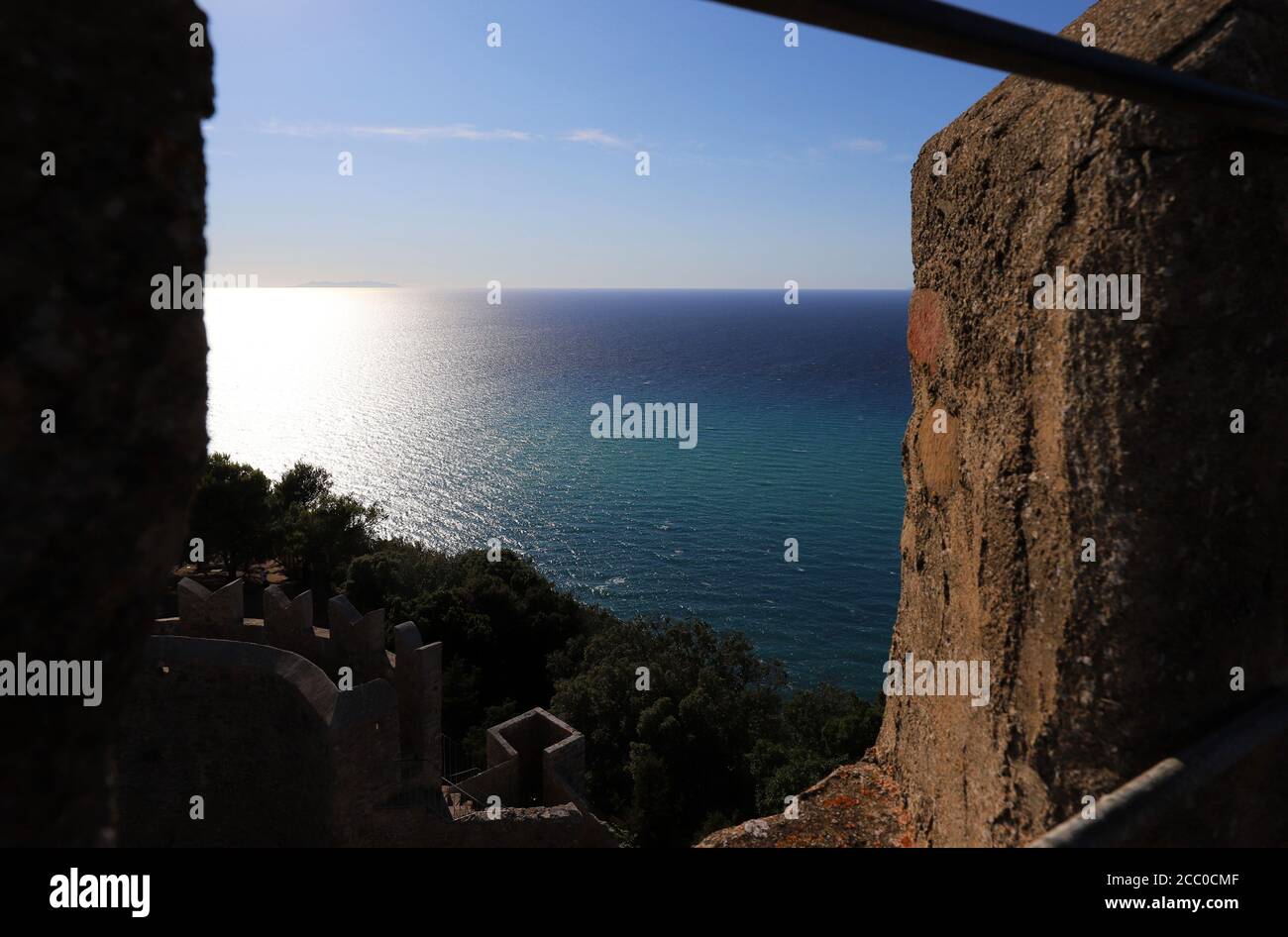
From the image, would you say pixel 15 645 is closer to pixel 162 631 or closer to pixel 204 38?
pixel 204 38

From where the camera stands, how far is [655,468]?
3359 inches

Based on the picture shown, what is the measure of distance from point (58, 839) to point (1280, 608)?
11.8 ft

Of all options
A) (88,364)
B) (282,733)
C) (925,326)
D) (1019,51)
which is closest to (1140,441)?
(1019,51)

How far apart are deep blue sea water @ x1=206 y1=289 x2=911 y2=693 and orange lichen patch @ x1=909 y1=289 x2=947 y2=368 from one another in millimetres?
23383

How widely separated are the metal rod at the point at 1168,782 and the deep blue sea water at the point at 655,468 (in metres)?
25.1

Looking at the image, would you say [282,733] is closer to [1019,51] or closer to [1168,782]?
[1168,782]

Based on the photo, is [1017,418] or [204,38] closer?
[204,38]

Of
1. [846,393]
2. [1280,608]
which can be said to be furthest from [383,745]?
[846,393]

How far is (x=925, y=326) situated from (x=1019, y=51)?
7.69 ft

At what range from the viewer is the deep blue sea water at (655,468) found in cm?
5234

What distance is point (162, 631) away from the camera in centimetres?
1252

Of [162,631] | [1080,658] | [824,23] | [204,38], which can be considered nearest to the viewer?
[204,38]

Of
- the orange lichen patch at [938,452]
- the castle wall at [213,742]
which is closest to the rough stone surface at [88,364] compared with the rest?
the orange lichen patch at [938,452]

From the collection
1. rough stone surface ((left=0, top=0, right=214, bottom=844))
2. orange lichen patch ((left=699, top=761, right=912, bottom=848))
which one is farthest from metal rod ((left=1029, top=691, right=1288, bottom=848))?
rough stone surface ((left=0, top=0, right=214, bottom=844))
